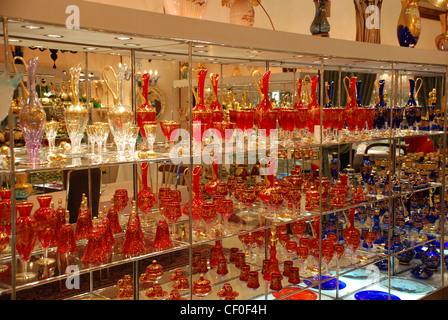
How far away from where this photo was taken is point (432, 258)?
13.1 ft

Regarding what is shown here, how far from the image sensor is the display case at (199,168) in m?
1.93

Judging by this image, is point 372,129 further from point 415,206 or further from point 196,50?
point 196,50

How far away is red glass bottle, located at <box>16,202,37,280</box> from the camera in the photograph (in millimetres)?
1828

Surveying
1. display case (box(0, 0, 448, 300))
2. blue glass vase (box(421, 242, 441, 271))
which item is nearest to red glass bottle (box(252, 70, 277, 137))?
display case (box(0, 0, 448, 300))

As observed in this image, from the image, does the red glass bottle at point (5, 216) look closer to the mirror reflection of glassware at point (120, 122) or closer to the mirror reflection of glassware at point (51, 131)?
the mirror reflection of glassware at point (51, 131)

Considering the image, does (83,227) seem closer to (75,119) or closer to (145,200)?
(145,200)

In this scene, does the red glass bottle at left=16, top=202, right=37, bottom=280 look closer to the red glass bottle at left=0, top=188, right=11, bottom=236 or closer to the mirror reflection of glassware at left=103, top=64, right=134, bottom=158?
the red glass bottle at left=0, top=188, right=11, bottom=236

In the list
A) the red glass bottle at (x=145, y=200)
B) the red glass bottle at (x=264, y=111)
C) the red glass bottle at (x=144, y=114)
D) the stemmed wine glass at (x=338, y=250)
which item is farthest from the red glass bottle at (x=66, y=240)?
the stemmed wine glass at (x=338, y=250)

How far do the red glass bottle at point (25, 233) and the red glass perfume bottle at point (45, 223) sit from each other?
0.04 m

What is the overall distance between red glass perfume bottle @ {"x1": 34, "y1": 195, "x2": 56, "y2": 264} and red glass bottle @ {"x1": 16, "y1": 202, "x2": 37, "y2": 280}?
4 cm

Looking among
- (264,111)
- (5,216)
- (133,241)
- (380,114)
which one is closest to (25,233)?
(5,216)

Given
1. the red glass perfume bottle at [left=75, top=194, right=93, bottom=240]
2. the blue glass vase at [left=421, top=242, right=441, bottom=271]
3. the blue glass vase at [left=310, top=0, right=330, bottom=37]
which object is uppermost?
the blue glass vase at [left=310, top=0, right=330, bottom=37]

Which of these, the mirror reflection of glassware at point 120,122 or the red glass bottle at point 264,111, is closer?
the mirror reflection of glassware at point 120,122
